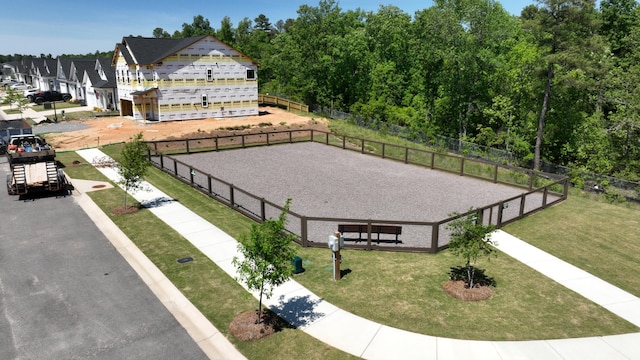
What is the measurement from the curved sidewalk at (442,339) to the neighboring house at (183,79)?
36.6 metres

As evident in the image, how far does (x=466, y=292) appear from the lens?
484 inches

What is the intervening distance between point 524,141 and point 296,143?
2533 centimetres

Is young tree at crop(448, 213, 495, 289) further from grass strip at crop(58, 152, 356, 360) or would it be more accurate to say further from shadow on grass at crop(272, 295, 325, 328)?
grass strip at crop(58, 152, 356, 360)

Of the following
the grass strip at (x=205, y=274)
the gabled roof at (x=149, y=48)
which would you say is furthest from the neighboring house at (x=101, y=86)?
the grass strip at (x=205, y=274)

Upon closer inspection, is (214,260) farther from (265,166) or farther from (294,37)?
(294,37)

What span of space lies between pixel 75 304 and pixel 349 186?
50.7ft

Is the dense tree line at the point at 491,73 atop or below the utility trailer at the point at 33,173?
atop

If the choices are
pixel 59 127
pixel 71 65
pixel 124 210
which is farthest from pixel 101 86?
pixel 124 210

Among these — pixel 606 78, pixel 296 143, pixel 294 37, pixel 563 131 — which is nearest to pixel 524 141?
pixel 563 131

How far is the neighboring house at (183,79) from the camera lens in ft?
153

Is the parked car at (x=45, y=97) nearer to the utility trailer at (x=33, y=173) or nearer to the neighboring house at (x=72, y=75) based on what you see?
the neighboring house at (x=72, y=75)

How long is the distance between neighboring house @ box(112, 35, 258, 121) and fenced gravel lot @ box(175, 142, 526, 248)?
17465 mm

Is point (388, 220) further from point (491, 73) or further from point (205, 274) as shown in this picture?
point (491, 73)

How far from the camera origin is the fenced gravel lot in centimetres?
1948
